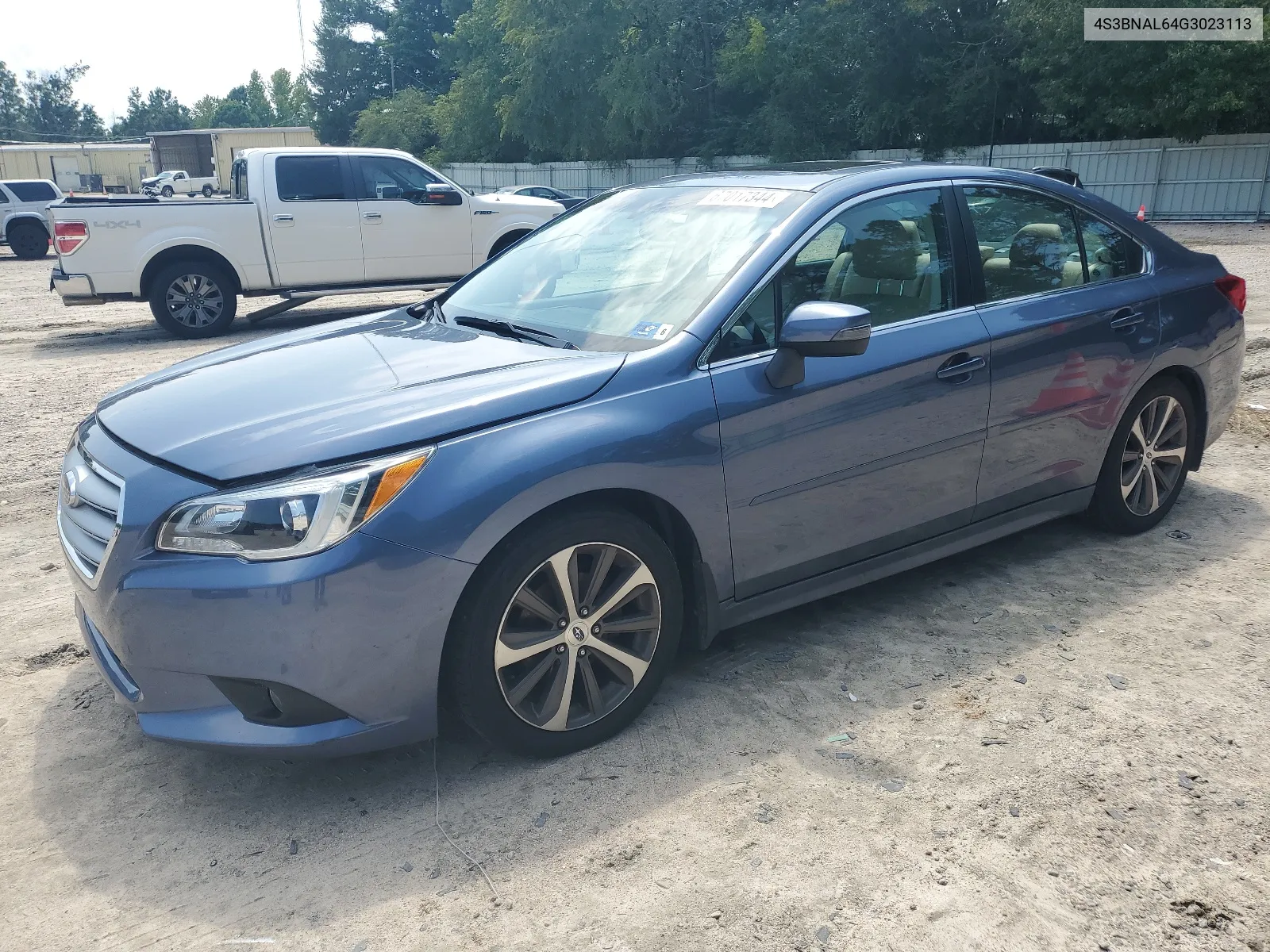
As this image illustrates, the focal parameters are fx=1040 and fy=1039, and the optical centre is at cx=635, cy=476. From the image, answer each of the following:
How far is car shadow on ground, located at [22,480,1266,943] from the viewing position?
2705 millimetres

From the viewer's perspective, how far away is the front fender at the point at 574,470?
2781 millimetres

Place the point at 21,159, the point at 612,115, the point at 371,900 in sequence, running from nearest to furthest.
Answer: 1. the point at 371,900
2. the point at 612,115
3. the point at 21,159

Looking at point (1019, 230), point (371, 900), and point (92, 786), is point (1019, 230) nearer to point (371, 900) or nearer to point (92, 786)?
point (371, 900)

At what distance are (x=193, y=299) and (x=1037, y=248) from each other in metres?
9.66

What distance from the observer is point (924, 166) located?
415 centimetres

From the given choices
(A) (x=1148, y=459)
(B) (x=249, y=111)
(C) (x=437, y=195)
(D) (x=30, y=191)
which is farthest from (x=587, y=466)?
(B) (x=249, y=111)

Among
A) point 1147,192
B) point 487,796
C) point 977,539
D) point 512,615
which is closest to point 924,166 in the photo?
point 977,539

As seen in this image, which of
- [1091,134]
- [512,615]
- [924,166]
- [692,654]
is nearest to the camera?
[512,615]

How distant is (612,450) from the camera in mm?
3057

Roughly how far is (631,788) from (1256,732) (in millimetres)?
1981

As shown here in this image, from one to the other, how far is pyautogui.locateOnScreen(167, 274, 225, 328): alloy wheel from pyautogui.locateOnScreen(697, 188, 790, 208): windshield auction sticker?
8.92m

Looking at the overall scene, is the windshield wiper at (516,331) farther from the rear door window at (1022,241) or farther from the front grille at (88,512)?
the rear door window at (1022,241)

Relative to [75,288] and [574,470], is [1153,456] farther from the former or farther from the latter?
[75,288]

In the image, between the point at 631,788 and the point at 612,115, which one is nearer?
the point at 631,788
